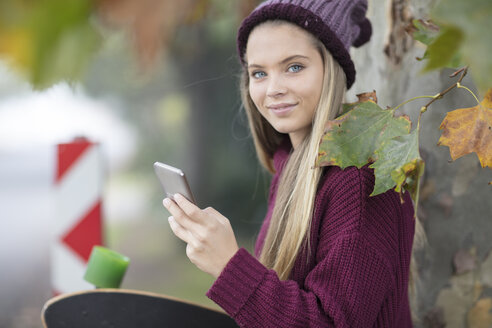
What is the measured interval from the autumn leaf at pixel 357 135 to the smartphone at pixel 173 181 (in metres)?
0.28

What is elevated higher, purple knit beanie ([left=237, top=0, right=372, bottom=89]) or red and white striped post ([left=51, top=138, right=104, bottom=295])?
purple knit beanie ([left=237, top=0, right=372, bottom=89])

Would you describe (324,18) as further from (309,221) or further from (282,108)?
(309,221)

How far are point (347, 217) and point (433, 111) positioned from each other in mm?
553

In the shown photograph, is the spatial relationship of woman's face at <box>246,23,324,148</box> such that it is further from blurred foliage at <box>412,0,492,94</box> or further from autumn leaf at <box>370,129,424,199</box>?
blurred foliage at <box>412,0,492,94</box>

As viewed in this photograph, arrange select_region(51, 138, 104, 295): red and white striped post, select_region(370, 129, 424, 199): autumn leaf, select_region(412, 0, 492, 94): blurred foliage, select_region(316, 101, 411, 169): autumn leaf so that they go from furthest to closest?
select_region(51, 138, 104, 295): red and white striped post, select_region(316, 101, 411, 169): autumn leaf, select_region(370, 129, 424, 199): autumn leaf, select_region(412, 0, 492, 94): blurred foliage

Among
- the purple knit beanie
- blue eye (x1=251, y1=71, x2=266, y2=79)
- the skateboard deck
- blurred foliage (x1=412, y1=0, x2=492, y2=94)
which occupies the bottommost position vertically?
the skateboard deck

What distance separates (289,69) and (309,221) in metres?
0.39

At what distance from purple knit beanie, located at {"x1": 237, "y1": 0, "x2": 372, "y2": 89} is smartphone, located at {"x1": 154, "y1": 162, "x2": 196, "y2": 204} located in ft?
1.51

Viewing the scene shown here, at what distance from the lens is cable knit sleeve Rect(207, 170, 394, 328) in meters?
1.12

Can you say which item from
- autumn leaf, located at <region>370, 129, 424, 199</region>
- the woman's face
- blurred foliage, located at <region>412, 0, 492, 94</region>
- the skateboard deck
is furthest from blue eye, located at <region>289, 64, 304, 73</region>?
blurred foliage, located at <region>412, 0, 492, 94</region>

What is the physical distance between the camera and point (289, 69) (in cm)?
141

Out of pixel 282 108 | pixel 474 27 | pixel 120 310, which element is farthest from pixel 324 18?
pixel 474 27

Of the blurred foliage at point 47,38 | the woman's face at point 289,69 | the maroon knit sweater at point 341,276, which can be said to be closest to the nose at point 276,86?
the woman's face at point 289,69

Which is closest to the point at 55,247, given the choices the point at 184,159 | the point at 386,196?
the point at 386,196
